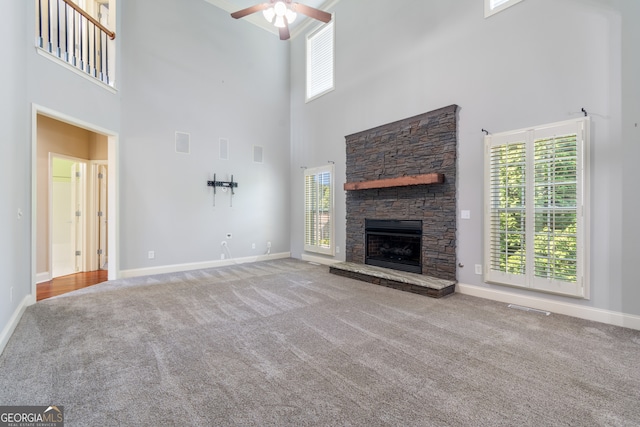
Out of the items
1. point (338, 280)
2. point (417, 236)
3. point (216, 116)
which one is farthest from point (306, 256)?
point (216, 116)

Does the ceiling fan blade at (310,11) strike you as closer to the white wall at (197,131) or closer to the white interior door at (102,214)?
the white wall at (197,131)

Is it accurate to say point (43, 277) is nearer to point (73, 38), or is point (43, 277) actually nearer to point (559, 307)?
point (73, 38)

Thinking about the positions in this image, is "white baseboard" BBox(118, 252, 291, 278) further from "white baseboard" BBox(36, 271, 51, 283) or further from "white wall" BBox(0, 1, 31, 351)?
"white wall" BBox(0, 1, 31, 351)

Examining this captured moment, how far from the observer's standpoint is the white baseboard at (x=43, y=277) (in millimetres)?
4837

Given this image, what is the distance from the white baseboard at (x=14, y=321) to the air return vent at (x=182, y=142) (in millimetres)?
3216

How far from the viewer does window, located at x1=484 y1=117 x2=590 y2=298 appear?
3.17 meters

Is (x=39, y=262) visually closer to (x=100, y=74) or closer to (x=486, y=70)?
(x=100, y=74)

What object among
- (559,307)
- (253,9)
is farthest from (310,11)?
(559,307)

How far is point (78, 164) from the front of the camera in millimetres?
5867

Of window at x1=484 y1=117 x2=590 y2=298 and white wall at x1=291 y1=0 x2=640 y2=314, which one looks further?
window at x1=484 y1=117 x2=590 y2=298

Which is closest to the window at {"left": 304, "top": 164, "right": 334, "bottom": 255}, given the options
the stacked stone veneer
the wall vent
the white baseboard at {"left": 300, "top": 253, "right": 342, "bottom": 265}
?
the white baseboard at {"left": 300, "top": 253, "right": 342, "bottom": 265}

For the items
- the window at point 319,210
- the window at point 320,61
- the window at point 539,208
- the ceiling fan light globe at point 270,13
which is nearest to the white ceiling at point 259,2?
the window at point 320,61

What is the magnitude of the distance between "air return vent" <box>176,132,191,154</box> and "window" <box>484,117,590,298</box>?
5254 mm

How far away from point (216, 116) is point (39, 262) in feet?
13.3
